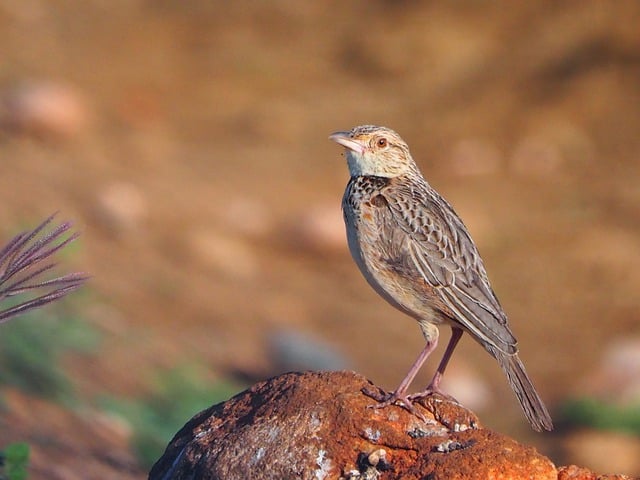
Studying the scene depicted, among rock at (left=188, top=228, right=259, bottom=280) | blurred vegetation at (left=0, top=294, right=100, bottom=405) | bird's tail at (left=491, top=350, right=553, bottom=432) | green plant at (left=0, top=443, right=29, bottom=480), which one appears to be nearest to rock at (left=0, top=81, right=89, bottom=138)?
rock at (left=188, top=228, right=259, bottom=280)

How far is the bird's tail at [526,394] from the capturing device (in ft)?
19.8

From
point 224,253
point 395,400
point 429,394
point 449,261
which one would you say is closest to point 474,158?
point 224,253

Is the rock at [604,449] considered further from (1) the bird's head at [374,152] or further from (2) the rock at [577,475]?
(2) the rock at [577,475]

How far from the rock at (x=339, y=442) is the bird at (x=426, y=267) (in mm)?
595

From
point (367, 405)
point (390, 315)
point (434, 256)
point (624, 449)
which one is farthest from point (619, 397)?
point (367, 405)

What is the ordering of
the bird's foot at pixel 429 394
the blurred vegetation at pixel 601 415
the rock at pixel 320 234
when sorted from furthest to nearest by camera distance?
1. the rock at pixel 320 234
2. the blurred vegetation at pixel 601 415
3. the bird's foot at pixel 429 394

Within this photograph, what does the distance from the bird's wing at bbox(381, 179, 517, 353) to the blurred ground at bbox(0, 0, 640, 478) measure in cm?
355

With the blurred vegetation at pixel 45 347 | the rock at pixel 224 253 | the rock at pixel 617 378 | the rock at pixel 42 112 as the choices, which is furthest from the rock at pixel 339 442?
the rock at pixel 42 112

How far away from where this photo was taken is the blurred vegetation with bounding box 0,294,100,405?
33.8 ft

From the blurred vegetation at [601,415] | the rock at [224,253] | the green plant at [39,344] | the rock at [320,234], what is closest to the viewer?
the green plant at [39,344]

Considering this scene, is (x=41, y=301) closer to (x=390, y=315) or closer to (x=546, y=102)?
(x=390, y=315)

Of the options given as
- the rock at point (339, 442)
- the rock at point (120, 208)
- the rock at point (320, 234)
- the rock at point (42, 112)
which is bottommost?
the rock at point (339, 442)

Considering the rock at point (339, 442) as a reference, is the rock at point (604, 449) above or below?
above

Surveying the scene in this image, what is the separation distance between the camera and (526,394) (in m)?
6.12
